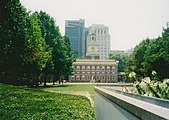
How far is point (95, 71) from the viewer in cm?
15088

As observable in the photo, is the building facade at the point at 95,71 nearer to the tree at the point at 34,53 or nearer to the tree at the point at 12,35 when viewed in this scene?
the tree at the point at 34,53

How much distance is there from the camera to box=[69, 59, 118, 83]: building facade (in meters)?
149

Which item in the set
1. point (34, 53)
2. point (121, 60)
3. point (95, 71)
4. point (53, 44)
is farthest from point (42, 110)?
point (121, 60)

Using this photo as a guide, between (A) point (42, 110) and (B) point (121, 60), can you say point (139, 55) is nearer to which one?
(A) point (42, 110)

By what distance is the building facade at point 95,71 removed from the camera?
14912 cm

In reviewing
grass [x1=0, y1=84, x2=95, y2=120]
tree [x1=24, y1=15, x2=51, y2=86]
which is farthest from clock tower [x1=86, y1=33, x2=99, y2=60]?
grass [x1=0, y1=84, x2=95, y2=120]

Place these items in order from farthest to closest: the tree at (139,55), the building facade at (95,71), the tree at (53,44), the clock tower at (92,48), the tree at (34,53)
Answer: the clock tower at (92,48)
the building facade at (95,71)
the tree at (139,55)
the tree at (53,44)
the tree at (34,53)

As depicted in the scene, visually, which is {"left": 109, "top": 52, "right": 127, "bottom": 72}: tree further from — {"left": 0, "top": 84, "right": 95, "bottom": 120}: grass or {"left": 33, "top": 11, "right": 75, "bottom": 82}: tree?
{"left": 0, "top": 84, "right": 95, "bottom": 120}: grass

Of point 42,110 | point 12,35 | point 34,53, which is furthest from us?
point 34,53

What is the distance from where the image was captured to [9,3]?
3528cm

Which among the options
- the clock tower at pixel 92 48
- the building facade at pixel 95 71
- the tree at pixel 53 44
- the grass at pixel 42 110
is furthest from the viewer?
the clock tower at pixel 92 48

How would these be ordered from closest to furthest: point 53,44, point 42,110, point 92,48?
point 42,110, point 53,44, point 92,48

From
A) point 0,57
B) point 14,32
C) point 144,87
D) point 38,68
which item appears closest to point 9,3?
point 14,32

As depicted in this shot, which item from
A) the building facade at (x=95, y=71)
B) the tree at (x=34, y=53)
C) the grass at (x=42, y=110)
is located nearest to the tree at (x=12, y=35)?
the tree at (x=34, y=53)
